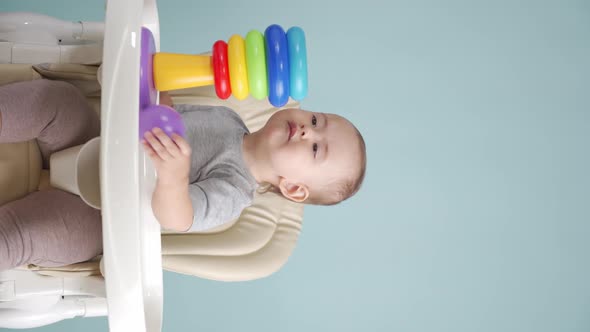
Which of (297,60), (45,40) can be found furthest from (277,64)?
(45,40)

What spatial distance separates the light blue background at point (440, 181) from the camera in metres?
1.35

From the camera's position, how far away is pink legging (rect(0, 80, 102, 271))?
69 cm

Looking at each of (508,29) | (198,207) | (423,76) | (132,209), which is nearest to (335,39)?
(423,76)

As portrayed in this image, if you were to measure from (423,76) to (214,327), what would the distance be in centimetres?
76

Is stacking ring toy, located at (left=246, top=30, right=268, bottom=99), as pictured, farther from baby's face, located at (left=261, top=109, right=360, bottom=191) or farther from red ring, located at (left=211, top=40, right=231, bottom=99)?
baby's face, located at (left=261, top=109, right=360, bottom=191)

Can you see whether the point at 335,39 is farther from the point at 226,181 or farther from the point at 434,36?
the point at 226,181

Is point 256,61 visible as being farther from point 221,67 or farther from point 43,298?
point 43,298

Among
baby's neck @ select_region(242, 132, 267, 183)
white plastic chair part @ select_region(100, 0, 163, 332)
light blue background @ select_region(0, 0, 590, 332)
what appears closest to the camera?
white plastic chair part @ select_region(100, 0, 163, 332)

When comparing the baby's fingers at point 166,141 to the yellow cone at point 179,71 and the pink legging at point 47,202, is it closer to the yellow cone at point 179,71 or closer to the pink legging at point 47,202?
the yellow cone at point 179,71

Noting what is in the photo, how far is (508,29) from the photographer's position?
138cm

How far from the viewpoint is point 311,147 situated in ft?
2.95

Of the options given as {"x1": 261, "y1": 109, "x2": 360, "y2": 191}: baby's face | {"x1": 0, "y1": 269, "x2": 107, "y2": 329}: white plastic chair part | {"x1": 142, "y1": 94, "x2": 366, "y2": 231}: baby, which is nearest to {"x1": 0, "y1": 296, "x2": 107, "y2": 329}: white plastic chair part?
{"x1": 0, "y1": 269, "x2": 107, "y2": 329}: white plastic chair part

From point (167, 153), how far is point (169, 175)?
0.10ft

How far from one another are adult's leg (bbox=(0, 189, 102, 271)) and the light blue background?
2.11ft
